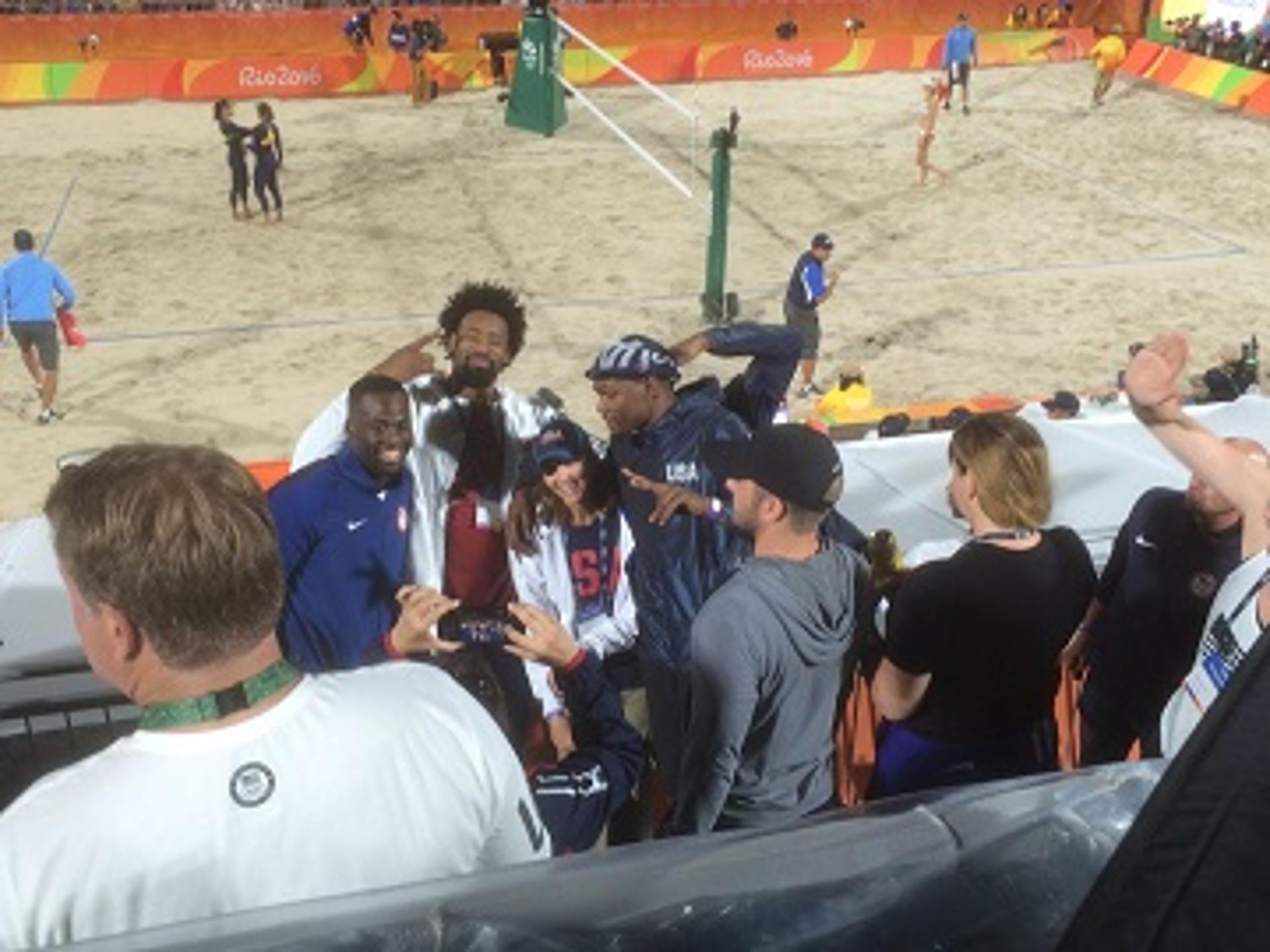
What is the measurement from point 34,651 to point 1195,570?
3380 millimetres

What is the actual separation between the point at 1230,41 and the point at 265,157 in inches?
684

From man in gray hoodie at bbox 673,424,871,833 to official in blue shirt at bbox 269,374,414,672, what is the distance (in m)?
1.10

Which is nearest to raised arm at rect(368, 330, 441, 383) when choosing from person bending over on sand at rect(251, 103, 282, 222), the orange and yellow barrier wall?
person bending over on sand at rect(251, 103, 282, 222)

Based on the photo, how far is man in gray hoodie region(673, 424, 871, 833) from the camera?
326 cm

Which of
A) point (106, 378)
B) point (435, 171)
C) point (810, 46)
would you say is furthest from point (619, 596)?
point (810, 46)

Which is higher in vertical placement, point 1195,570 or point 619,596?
point 1195,570

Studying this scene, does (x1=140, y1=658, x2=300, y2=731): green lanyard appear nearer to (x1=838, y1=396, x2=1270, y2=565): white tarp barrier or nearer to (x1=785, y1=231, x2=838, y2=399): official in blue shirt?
(x1=838, y1=396, x2=1270, y2=565): white tarp barrier

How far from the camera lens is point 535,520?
14.3ft

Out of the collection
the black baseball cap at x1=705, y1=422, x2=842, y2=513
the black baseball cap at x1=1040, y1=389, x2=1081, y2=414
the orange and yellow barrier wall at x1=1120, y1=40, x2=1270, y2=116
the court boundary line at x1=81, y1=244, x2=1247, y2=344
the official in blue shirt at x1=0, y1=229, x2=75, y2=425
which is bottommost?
the court boundary line at x1=81, y1=244, x2=1247, y2=344

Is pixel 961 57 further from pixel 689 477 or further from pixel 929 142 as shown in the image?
pixel 689 477

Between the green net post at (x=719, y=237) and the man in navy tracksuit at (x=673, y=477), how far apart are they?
8541mm

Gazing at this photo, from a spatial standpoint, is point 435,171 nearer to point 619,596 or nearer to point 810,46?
point 810,46

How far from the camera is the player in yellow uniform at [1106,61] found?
23609 mm

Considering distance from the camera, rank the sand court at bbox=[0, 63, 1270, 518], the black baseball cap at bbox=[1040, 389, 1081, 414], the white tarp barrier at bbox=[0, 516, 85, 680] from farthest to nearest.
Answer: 1. the sand court at bbox=[0, 63, 1270, 518]
2. the black baseball cap at bbox=[1040, 389, 1081, 414]
3. the white tarp barrier at bbox=[0, 516, 85, 680]
